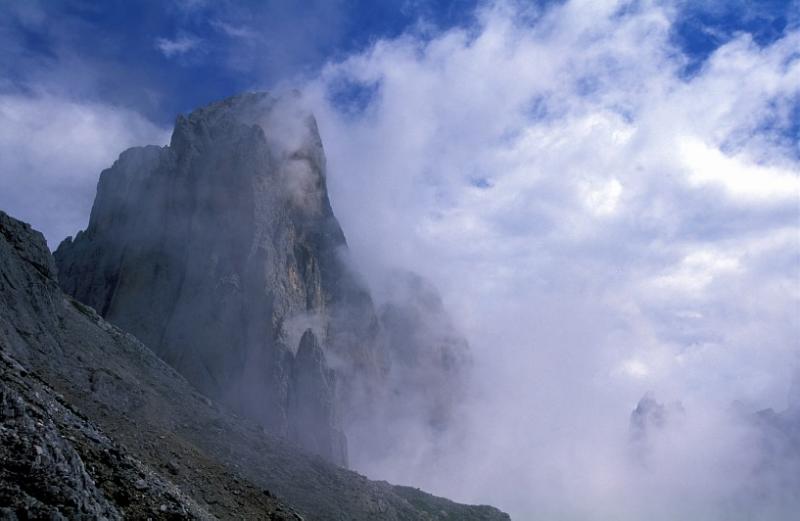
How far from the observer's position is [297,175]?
4267 inches

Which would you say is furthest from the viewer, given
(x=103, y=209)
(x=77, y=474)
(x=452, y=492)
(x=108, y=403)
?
(x=452, y=492)

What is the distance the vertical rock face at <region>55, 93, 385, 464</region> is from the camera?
83.1m

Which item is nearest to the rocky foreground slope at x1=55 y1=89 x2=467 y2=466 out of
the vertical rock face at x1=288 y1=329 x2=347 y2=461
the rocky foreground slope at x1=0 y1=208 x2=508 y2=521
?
the vertical rock face at x1=288 y1=329 x2=347 y2=461

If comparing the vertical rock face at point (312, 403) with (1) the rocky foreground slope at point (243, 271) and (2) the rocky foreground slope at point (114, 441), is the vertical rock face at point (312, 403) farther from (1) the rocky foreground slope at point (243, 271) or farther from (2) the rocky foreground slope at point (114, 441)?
(2) the rocky foreground slope at point (114, 441)

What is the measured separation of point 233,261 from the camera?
88.5 meters

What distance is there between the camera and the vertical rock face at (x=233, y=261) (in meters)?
83.1

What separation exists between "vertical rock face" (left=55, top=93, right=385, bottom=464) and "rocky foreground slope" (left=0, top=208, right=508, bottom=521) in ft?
58.6

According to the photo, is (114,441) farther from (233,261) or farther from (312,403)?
(233,261)

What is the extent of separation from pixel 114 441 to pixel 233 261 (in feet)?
200

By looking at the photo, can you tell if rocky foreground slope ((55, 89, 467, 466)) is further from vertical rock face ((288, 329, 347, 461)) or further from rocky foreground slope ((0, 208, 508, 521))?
rocky foreground slope ((0, 208, 508, 521))

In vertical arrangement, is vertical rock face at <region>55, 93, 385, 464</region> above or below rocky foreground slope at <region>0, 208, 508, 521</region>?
above

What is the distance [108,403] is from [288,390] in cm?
3685

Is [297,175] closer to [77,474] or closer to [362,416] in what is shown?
[362,416]

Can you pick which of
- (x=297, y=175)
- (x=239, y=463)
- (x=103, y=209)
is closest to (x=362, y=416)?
(x=297, y=175)
